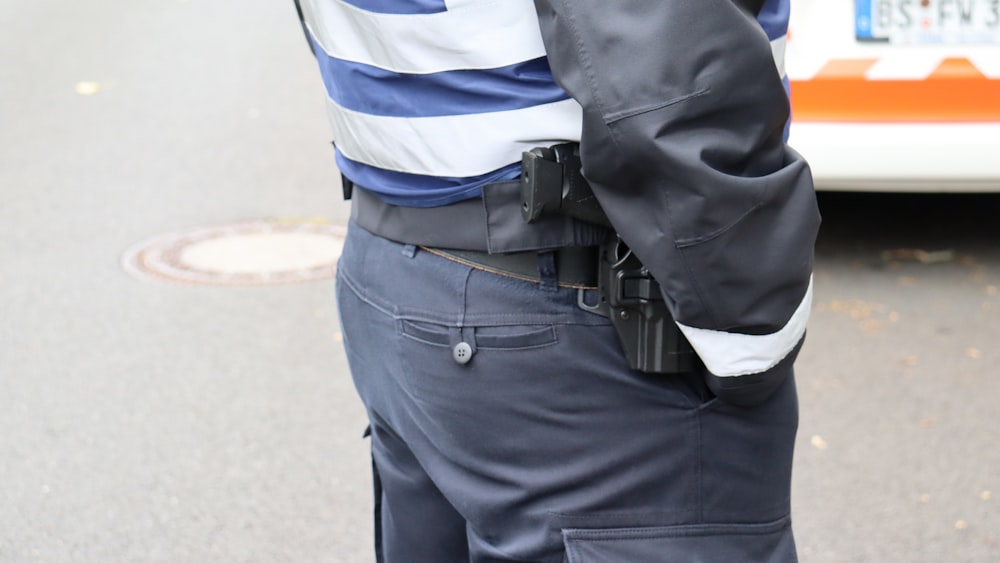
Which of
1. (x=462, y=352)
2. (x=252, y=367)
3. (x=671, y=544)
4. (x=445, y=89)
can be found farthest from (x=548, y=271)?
(x=252, y=367)

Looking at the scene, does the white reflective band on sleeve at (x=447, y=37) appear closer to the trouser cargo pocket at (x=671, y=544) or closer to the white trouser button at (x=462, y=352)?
the white trouser button at (x=462, y=352)

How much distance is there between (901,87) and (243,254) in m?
2.87

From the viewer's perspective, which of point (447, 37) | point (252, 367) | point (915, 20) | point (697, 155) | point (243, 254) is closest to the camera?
point (697, 155)

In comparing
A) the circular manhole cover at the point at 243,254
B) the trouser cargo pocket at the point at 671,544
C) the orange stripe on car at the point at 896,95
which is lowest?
the circular manhole cover at the point at 243,254

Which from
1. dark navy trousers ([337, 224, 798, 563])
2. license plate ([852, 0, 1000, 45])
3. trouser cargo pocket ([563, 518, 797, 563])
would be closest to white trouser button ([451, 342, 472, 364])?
dark navy trousers ([337, 224, 798, 563])

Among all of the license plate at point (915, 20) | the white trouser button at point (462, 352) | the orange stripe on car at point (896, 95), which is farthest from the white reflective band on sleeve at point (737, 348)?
the license plate at point (915, 20)

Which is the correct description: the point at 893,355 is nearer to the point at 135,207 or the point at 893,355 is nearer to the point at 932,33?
the point at 932,33

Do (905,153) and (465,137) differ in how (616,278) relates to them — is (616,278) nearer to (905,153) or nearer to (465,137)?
(465,137)

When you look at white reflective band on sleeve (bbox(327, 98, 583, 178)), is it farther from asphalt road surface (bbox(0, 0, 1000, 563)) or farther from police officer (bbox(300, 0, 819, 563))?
asphalt road surface (bbox(0, 0, 1000, 563))

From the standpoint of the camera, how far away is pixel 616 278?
1471mm

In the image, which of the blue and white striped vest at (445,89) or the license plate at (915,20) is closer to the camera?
the blue and white striped vest at (445,89)

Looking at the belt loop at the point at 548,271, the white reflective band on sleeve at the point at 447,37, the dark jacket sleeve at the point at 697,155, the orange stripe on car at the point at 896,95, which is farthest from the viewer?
the orange stripe on car at the point at 896,95

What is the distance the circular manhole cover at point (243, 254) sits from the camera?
5.32 m

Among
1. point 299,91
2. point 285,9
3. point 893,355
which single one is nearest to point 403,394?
point 893,355
